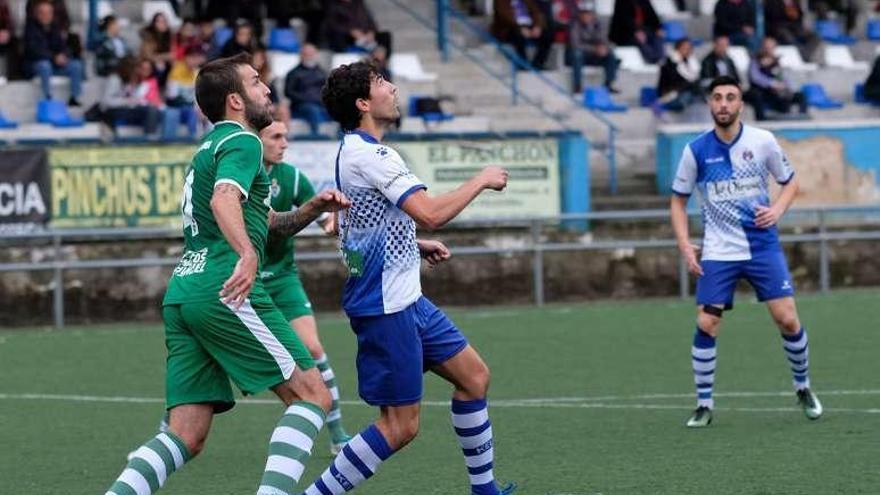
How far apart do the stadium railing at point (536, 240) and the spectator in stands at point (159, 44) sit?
283 cm

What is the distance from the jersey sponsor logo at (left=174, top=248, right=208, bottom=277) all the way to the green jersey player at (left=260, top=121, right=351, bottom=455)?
2.96 meters

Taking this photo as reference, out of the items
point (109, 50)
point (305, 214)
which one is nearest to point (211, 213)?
point (305, 214)

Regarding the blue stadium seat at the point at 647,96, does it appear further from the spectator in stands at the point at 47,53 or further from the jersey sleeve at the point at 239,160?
the jersey sleeve at the point at 239,160

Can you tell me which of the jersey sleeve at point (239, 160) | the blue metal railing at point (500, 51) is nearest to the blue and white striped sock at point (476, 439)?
the jersey sleeve at point (239, 160)

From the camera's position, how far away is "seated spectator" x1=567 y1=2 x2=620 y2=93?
88.6 feet

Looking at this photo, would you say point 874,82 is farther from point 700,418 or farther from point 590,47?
point 700,418

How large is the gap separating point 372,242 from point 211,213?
839 millimetres

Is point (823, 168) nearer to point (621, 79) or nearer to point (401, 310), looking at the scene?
point (621, 79)

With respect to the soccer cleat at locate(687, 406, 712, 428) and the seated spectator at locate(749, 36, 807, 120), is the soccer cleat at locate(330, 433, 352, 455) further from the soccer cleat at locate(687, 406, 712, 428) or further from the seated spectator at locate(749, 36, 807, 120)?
the seated spectator at locate(749, 36, 807, 120)

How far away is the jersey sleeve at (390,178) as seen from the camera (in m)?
7.98

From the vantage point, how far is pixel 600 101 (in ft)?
86.8

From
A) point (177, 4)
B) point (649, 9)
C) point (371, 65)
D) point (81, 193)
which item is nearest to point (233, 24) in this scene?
point (177, 4)

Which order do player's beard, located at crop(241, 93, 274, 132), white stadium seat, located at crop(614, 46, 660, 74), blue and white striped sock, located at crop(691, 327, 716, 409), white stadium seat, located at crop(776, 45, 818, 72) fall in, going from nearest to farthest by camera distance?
player's beard, located at crop(241, 93, 274, 132) → blue and white striped sock, located at crop(691, 327, 716, 409) → white stadium seat, located at crop(614, 46, 660, 74) → white stadium seat, located at crop(776, 45, 818, 72)

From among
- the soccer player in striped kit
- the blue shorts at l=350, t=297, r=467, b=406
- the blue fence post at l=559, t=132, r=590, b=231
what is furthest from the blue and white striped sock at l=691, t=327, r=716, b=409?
the blue fence post at l=559, t=132, r=590, b=231
